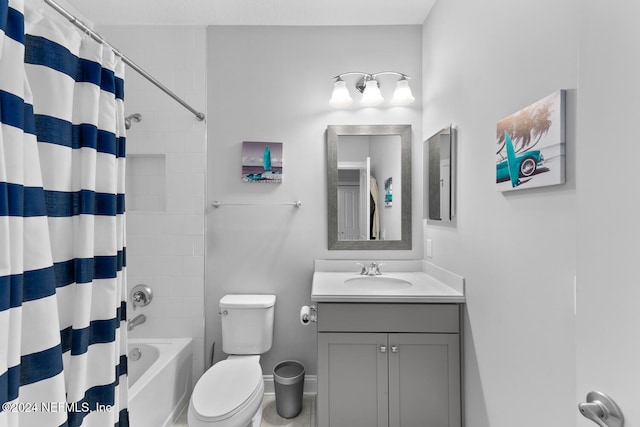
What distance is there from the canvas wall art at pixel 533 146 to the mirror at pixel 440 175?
1.60 ft

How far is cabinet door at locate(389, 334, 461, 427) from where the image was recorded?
1651mm

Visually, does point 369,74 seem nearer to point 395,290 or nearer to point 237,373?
point 395,290

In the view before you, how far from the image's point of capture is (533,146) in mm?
1069

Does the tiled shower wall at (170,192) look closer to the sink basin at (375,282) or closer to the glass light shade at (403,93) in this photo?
the sink basin at (375,282)

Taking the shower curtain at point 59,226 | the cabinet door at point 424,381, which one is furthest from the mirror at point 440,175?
the shower curtain at point 59,226

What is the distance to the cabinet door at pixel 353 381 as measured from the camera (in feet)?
5.44

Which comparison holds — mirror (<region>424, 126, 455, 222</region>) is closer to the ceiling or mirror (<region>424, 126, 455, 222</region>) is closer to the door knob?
the ceiling

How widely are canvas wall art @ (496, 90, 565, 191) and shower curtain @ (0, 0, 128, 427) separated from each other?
1387 mm

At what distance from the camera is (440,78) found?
1.93 meters

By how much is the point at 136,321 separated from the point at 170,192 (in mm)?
903

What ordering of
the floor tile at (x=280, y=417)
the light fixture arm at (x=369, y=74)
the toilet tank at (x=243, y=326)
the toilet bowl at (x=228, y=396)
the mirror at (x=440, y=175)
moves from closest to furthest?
the toilet bowl at (x=228, y=396) < the mirror at (x=440, y=175) < the floor tile at (x=280, y=417) < the toilet tank at (x=243, y=326) < the light fixture arm at (x=369, y=74)

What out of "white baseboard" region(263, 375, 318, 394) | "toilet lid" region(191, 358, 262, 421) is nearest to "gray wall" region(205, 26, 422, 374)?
"white baseboard" region(263, 375, 318, 394)

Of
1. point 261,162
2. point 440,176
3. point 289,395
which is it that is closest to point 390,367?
point 289,395

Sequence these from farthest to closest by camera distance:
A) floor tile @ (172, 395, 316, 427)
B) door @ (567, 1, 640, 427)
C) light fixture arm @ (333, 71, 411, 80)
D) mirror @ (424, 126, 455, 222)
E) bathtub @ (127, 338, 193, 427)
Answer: light fixture arm @ (333, 71, 411, 80) → floor tile @ (172, 395, 316, 427) → mirror @ (424, 126, 455, 222) → bathtub @ (127, 338, 193, 427) → door @ (567, 1, 640, 427)
